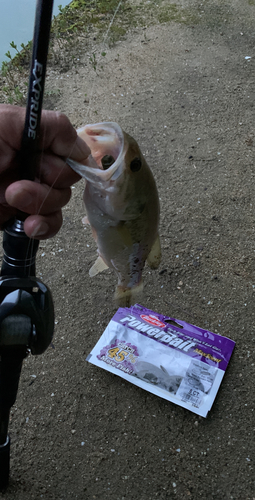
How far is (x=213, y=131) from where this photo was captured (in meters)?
3.25

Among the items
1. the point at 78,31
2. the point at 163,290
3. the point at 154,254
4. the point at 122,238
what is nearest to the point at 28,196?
the point at 122,238

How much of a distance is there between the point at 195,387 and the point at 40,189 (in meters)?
1.36

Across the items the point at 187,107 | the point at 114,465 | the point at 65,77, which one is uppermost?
the point at 65,77

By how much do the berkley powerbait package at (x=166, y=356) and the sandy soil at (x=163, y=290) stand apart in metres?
0.05

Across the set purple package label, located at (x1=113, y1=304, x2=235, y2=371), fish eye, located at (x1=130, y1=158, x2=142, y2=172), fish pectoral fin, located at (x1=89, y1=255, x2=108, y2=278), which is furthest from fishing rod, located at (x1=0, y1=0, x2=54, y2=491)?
purple package label, located at (x1=113, y1=304, x2=235, y2=371)

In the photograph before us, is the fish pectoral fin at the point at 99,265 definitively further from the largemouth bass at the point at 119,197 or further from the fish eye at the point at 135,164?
the fish eye at the point at 135,164

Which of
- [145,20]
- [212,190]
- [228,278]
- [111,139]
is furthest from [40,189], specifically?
[145,20]

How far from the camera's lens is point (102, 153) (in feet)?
3.20

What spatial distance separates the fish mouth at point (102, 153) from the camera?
90 cm

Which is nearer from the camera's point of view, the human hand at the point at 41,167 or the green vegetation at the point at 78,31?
the human hand at the point at 41,167

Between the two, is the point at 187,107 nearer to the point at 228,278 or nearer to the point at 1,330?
the point at 228,278

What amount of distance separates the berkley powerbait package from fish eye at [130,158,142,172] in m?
1.25

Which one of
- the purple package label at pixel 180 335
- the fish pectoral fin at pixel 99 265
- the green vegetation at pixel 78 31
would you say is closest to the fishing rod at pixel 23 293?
the fish pectoral fin at pixel 99 265

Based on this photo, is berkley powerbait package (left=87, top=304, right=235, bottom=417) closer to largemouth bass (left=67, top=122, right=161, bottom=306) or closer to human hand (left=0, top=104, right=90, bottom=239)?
largemouth bass (left=67, top=122, right=161, bottom=306)
